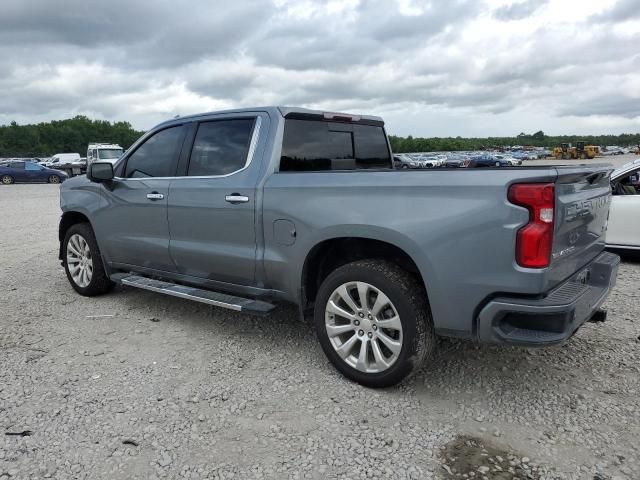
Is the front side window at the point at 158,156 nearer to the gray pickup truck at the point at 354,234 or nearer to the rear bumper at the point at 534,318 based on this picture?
the gray pickup truck at the point at 354,234

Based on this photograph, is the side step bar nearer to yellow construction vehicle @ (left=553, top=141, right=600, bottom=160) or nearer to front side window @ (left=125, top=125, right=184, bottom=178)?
front side window @ (left=125, top=125, right=184, bottom=178)

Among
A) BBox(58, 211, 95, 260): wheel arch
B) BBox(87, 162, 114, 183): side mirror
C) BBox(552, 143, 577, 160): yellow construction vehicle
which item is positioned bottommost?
BBox(552, 143, 577, 160): yellow construction vehicle

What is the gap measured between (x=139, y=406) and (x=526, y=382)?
8.34 ft

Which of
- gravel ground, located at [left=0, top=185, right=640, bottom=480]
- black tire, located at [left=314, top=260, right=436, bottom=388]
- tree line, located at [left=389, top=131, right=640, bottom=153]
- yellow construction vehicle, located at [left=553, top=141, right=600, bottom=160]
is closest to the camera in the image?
gravel ground, located at [left=0, top=185, right=640, bottom=480]

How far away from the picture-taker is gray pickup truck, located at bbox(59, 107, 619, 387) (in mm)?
2906

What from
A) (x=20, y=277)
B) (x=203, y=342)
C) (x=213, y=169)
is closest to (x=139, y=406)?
(x=203, y=342)

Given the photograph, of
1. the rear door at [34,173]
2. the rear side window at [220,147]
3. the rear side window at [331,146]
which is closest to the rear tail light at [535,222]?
the rear side window at [331,146]

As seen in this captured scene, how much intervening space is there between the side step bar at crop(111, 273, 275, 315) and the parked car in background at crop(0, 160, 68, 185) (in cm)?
2847

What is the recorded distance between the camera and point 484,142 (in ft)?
577

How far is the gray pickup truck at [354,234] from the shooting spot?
291cm

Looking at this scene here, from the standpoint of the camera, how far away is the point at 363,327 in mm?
3490

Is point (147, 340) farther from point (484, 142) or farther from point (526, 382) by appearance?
point (484, 142)

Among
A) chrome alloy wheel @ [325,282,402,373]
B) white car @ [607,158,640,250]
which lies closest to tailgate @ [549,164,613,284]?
chrome alloy wheel @ [325,282,402,373]

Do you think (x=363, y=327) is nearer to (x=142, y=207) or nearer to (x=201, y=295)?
(x=201, y=295)
